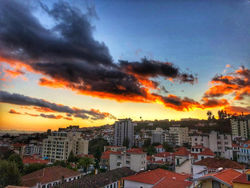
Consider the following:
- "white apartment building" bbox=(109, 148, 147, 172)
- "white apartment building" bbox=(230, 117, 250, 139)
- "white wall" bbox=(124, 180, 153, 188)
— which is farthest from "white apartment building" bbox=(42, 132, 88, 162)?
"white apartment building" bbox=(230, 117, 250, 139)

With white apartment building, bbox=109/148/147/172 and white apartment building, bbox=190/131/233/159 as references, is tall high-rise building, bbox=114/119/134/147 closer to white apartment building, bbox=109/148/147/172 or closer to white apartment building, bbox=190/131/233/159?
white apartment building, bbox=190/131/233/159

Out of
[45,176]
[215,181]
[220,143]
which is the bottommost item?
[45,176]

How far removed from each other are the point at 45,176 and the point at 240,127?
6553 cm

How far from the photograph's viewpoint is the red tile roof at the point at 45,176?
21875 millimetres

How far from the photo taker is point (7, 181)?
1906 cm

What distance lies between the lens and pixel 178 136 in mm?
67312

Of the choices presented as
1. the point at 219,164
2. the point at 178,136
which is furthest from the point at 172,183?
the point at 178,136

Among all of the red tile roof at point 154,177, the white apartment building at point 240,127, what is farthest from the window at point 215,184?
the white apartment building at point 240,127

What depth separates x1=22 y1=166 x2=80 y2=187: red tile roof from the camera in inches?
861

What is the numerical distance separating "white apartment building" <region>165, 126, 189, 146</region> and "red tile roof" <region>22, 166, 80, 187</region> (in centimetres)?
4740

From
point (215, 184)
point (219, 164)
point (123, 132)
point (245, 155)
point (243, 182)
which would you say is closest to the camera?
point (243, 182)

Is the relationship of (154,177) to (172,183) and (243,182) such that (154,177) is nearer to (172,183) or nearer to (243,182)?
(172,183)

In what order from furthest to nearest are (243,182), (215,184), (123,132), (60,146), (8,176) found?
1. (123,132)
2. (60,146)
3. (8,176)
4. (215,184)
5. (243,182)

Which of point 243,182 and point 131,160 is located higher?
point 243,182
